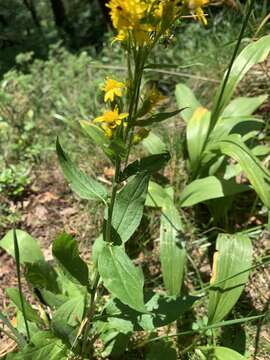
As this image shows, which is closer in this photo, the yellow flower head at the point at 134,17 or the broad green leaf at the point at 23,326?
the yellow flower head at the point at 134,17

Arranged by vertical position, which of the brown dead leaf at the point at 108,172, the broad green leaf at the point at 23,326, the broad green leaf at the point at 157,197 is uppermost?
the brown dead leaf at the point at 108,172

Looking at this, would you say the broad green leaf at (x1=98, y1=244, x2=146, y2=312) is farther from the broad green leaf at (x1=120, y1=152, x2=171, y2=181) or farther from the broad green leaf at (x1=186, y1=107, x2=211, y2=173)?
the broad green leaf at (x1=186, y1=107, x2=211, y2=173)

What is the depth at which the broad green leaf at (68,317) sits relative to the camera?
1.62 m

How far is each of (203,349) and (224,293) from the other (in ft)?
0.74

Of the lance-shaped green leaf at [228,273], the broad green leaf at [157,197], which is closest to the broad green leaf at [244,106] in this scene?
the broad green leaf at [157,197]

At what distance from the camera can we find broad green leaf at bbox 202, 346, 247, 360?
5.64ft

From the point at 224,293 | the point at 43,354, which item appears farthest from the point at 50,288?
the point at 224,293

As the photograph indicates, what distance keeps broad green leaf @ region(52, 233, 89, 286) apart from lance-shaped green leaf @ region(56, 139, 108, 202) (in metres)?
0.15

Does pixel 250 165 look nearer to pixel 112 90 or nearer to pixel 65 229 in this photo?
pixel 112 90

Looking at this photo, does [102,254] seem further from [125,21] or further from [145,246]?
[145,246]

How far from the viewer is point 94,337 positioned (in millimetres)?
1808

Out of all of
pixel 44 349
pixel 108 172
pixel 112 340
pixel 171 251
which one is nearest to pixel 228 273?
pixel 171 251

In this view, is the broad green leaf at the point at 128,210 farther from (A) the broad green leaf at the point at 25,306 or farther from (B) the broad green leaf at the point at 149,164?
(A) the broad green leaf at the point at 25,306

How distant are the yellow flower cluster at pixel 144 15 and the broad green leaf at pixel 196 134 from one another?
1223 millimetres
